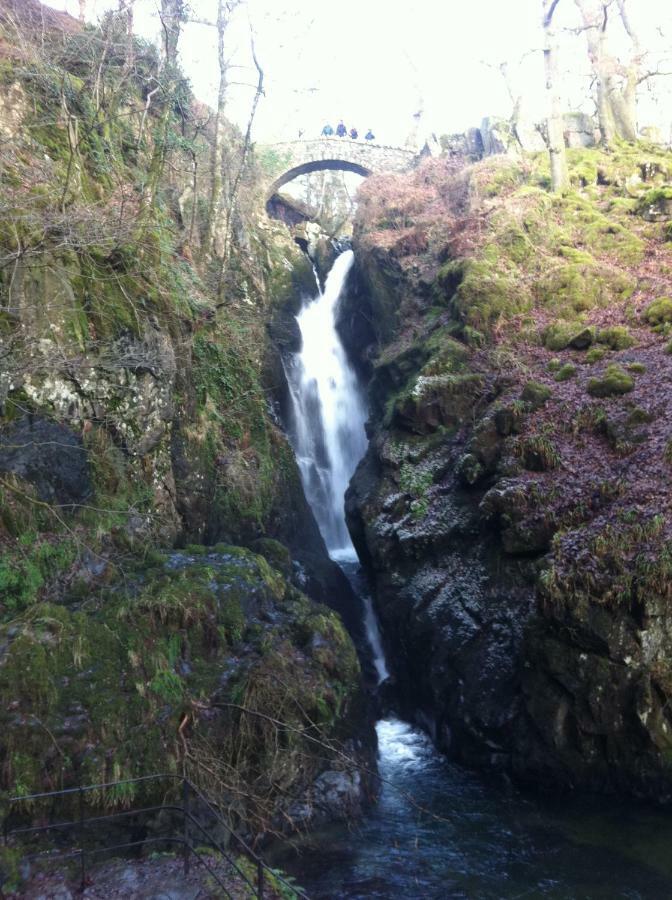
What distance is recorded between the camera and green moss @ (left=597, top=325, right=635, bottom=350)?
39.4 feet

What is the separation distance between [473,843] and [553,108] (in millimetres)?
17816

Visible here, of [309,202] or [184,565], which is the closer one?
[184,565]

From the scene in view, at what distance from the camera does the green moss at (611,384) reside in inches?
417

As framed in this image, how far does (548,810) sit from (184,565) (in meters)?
5.54

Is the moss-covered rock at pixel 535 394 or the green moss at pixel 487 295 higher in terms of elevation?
the green moss at pixel 487 295

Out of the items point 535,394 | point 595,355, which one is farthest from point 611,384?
point 595,355

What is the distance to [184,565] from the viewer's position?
357 inches

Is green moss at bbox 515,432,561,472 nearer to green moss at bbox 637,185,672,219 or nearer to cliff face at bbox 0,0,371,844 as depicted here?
cliff face at bbox 0,0,371,844

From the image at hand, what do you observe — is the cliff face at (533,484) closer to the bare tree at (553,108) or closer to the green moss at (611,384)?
the green moss at (611,384)

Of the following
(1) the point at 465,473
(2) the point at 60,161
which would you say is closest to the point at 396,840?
(1) the point at 465,473

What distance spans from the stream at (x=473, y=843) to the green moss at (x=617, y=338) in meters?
7.70

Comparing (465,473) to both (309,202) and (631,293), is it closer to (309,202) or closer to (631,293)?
(631,293)

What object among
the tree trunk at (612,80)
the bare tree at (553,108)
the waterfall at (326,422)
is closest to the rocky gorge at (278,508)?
the waterfall at (326,422)

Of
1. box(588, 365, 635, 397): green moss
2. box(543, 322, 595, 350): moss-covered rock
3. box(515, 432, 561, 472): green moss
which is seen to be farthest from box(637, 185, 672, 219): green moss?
box(515, 432, 561, 472): green moss
